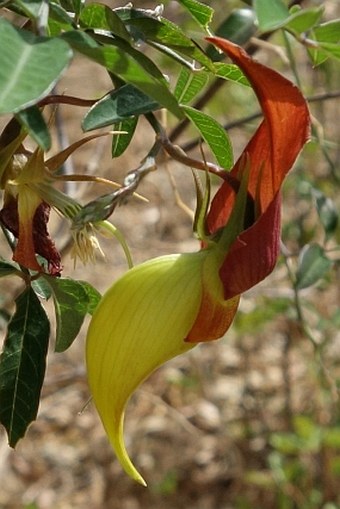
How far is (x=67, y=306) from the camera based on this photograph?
2.33 ft

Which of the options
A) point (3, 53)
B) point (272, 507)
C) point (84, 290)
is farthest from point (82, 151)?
point (3, 53)

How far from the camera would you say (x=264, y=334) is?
2812 mm

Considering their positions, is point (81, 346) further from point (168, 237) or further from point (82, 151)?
point (82, 151)

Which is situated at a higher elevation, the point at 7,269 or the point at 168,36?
the point at 168,36

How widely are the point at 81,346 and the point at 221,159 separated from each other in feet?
6.89

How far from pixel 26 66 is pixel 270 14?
170 mm

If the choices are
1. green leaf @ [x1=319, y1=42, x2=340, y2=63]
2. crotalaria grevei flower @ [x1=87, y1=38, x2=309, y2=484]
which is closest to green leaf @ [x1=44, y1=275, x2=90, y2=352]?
crotalaria grevei flower @ [x1=87, y1=38, x2=309, y2=484]

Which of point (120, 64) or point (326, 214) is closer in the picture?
point (120, 64)

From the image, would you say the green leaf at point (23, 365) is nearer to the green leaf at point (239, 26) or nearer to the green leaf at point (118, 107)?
the green leaf at point (118, 107)

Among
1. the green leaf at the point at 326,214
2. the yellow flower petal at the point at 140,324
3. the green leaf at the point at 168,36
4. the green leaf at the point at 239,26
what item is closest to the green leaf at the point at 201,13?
the green leaf at the point at 168,36

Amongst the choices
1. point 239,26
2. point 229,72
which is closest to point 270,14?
point 229,72

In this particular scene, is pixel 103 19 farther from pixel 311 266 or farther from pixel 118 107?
pixel 311 266

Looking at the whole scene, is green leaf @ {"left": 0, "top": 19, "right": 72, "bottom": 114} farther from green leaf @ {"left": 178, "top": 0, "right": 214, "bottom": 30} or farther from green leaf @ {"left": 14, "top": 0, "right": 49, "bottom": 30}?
green leaf @ {"left": 178, "top": 0, "right": 214, "bottom": 30}

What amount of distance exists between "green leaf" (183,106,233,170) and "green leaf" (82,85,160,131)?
63mm
